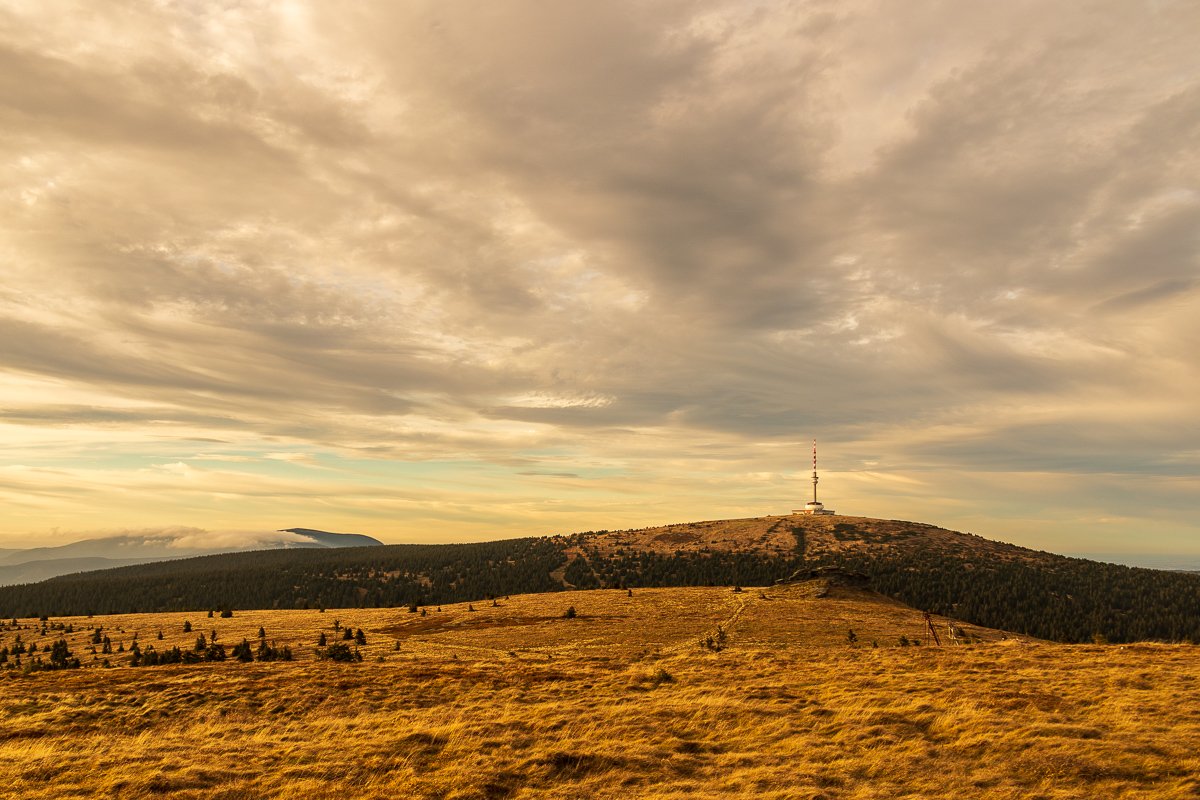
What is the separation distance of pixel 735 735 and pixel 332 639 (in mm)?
32468

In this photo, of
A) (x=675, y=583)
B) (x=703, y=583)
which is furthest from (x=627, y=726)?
(x=703, y=583)

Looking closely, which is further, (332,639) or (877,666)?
(332,639)

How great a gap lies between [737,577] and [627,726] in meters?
96.8

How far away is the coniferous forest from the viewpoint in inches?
3964

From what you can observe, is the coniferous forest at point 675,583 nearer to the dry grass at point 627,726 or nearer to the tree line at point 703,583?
the tree line at point 703,583

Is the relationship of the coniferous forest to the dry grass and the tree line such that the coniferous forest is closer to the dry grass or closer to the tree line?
the tree line

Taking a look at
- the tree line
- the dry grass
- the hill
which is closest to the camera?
the dry grass

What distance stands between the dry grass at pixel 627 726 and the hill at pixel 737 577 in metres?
70.3

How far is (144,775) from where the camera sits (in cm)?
1574

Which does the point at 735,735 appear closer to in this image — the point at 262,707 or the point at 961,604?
the point at 262,707

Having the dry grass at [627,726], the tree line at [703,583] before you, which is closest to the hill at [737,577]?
the tree line at [703,583]

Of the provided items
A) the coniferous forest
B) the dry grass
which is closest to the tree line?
the coniferous forest

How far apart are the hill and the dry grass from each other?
231ft

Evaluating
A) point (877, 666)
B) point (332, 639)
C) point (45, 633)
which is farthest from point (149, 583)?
point (877, 666)
